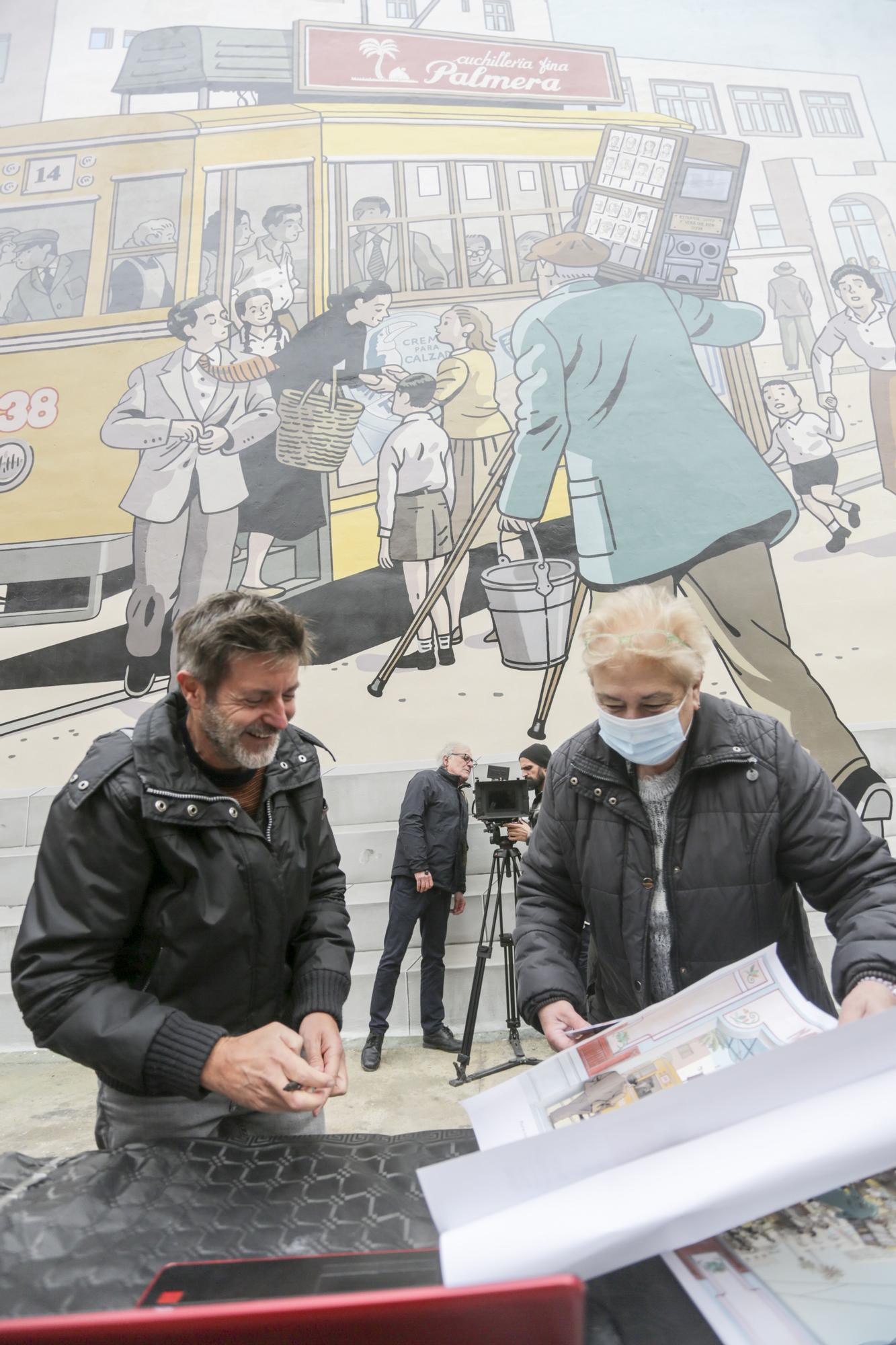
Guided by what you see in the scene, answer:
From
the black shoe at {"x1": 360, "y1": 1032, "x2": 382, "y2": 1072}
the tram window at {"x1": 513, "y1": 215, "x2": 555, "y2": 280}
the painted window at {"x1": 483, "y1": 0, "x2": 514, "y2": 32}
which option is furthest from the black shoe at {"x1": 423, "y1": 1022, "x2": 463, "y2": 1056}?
the painted window at {"x1": 483, "y1": 0, "x2": 514, "y2": 32}

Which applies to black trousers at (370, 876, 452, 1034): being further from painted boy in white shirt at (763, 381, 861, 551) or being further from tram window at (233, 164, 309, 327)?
tram window at (233, 164, 309, 327)

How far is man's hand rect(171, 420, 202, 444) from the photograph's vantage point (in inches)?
258

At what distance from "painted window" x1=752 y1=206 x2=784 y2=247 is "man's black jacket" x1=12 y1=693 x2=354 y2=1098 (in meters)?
7.48

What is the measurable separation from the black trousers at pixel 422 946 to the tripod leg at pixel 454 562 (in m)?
1.96

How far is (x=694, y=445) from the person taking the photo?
6539 millimetres

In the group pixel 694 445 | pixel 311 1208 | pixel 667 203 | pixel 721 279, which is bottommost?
pixel 311 1208

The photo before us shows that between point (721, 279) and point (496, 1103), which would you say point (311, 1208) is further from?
point (721, 279)

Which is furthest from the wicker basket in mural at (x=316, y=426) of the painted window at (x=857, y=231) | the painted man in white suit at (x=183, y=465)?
the painted window at (x=857, y=231)

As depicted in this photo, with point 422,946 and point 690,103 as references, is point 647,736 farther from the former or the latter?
point 690,103

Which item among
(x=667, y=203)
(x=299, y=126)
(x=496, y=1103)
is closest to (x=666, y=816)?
(x=496, y=1103)

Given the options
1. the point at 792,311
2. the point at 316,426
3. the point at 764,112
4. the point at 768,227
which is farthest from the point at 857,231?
the point at 316,426

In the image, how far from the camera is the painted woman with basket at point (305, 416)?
251 inches

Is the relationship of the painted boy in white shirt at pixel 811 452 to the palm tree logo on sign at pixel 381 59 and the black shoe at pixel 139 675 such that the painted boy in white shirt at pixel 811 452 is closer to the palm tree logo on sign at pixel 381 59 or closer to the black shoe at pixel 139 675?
the palm tree logo on sign at pixel 381 59

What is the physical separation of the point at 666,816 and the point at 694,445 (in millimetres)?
5722
